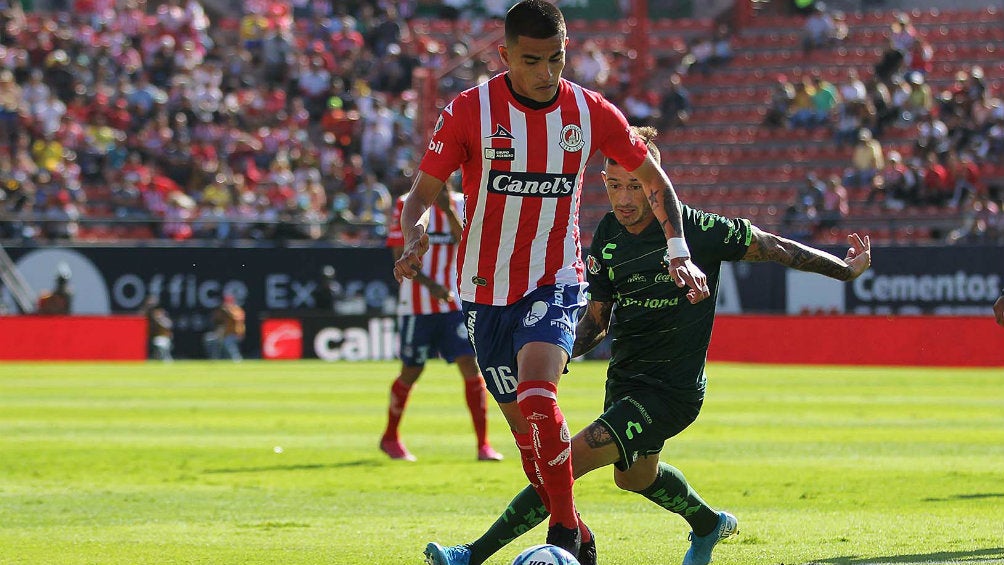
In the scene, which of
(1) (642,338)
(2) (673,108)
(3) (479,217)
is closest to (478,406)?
(1) (642,338)

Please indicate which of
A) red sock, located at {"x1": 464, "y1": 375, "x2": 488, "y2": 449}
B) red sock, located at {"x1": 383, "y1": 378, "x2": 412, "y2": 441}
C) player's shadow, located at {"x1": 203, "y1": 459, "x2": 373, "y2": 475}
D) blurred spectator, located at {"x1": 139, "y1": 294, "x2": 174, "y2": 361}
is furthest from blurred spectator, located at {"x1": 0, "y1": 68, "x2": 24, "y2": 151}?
red sock, located at {"x1": 464, "y1": 375, "x2": 488, "y2": 449}

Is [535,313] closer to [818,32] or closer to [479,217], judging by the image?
[479,217]

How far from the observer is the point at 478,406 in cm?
1330

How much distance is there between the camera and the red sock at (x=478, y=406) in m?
13.3

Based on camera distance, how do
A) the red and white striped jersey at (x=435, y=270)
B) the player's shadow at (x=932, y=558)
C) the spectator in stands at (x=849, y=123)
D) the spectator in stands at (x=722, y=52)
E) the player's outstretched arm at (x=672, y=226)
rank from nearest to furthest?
1. the player's outstretched arm at (x=672, y=226)
2. the player's shadow at (x=932, y=558)
3. the red and white striped jersey at (x=435, y=270)
4. the spectator in stands at (x=849, y=123)
5. the spectator in stands at (x=722, y=52)

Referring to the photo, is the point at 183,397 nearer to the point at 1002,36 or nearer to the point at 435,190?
the point at 435,190

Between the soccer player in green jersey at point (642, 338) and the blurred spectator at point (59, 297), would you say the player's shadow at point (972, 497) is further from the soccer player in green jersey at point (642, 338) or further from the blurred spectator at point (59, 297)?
the blurred spectator at point (59, 297)

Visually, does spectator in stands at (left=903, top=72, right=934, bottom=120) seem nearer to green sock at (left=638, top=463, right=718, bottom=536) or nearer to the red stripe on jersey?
green sock at (left=638, top=463, right=718, bottom=536)

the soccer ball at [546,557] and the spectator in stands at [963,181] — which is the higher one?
the soccer ball at [546,557]

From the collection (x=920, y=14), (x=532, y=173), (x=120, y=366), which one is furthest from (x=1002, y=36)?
(x=532, y=173)

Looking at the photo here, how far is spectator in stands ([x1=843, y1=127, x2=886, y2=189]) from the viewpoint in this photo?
32250 millimetres

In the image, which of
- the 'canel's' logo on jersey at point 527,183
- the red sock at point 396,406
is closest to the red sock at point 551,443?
the 'canel's' logo on jersey at point 527,183

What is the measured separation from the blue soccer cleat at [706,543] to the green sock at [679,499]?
0.02 meters

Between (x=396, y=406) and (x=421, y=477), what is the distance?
1385mm
